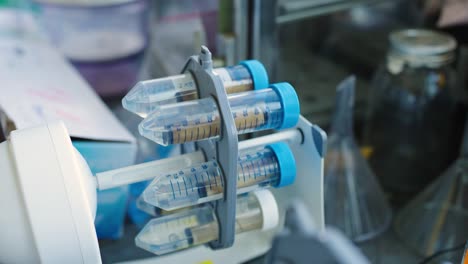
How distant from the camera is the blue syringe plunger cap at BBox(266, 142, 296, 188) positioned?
21.6 inches

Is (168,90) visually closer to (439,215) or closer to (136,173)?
(136,173)

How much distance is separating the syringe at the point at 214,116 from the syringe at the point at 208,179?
0.04 meters

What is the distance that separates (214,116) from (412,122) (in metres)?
0.57

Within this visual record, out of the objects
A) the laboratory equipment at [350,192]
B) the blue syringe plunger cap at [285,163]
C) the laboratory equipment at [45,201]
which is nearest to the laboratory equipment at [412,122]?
the laboratory equipment at [350,192]

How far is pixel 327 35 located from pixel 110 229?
583mm

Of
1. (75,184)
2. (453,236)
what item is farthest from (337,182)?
(75,184)

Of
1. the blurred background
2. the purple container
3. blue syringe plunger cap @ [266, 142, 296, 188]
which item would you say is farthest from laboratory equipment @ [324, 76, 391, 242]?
the purple container

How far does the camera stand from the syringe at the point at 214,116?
0.49 meters

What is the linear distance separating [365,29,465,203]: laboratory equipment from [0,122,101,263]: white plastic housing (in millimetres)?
616

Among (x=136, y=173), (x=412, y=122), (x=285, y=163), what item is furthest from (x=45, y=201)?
(x=412, y=122)

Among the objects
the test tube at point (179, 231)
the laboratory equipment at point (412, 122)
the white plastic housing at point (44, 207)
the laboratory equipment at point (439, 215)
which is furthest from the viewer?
the laboratory equipment at point (412, 122)

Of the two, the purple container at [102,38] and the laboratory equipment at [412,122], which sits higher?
the purple container at [102,38]

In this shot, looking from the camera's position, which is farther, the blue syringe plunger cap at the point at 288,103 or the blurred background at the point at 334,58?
the blurred background at the point at 334,58

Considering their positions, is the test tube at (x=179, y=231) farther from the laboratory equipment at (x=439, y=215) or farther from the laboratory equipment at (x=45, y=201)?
the laboratory equipment at (x=439, y=215)
